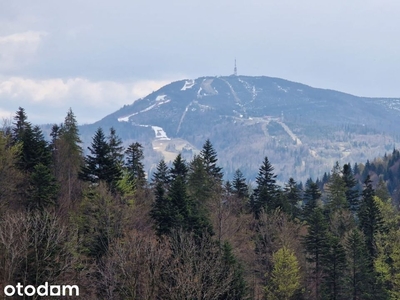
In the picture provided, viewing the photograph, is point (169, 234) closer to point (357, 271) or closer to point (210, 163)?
point (357, 271)

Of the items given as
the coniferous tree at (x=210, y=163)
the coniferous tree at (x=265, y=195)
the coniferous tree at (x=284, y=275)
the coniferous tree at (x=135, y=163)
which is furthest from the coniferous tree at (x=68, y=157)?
the coniferous tree at (x=284, y=275)

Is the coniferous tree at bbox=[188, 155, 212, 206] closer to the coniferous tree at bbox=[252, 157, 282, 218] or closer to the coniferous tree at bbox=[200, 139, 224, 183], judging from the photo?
the coniferous tree at bbox=[200, 139, 224, 183]

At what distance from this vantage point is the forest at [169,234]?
31125mm

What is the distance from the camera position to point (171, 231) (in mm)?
42406

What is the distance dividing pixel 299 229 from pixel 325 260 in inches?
502

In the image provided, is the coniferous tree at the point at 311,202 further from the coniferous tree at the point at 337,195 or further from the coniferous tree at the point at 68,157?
the coniferous tree at the point at 68,157

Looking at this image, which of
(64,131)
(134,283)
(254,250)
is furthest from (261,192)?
(134,283)

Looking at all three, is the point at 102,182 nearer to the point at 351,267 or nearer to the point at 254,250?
the point at 254,250

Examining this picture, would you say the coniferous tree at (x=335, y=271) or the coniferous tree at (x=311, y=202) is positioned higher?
the coniferous tree at (x=311, y=202)

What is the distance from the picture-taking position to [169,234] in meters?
43.5
